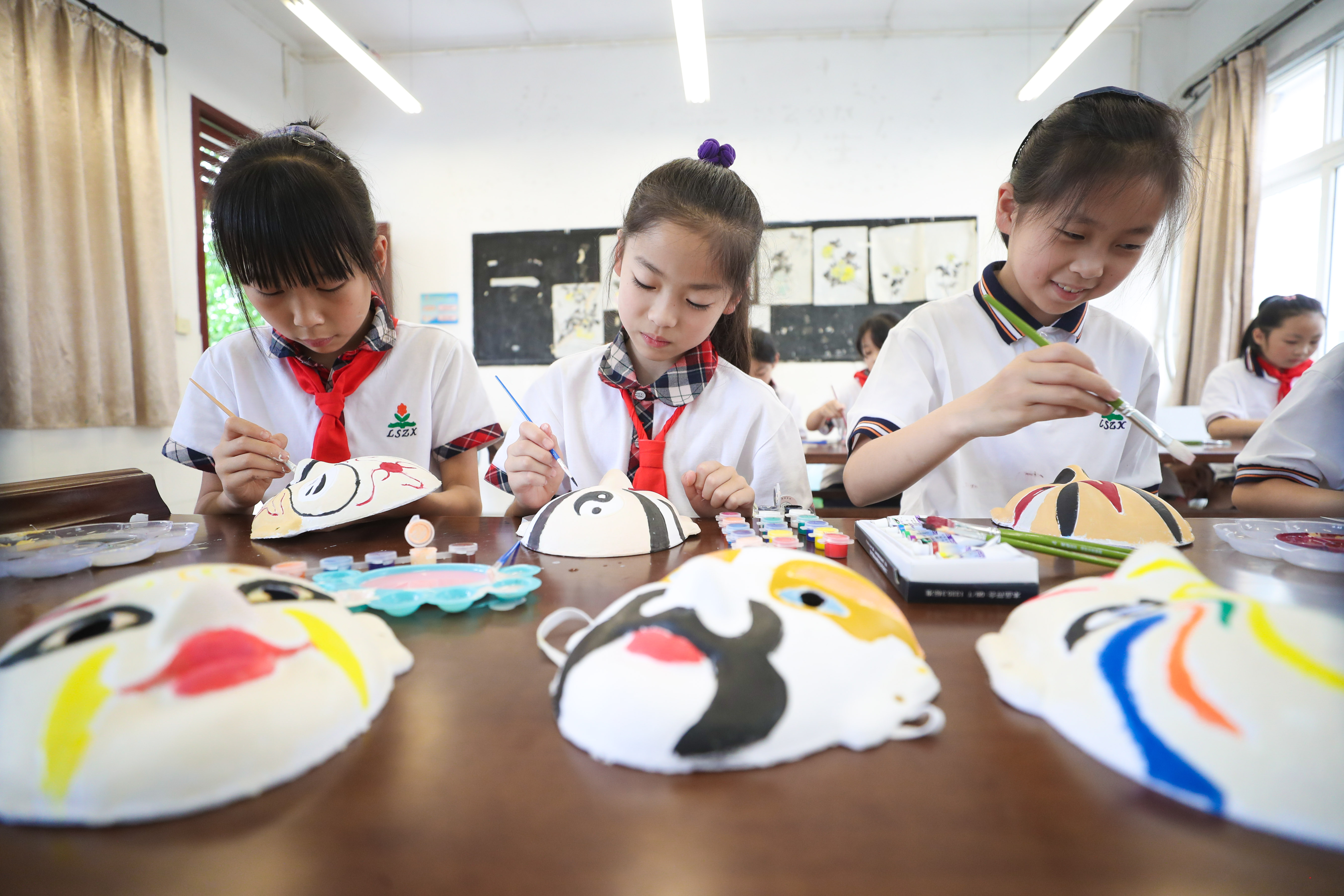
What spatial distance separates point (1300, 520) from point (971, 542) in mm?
510

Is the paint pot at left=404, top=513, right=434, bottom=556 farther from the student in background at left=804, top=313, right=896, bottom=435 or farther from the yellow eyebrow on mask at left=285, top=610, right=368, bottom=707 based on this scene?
the student in background at left=804, top=313, right=896, bottom=435

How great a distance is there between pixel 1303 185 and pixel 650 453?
357cm

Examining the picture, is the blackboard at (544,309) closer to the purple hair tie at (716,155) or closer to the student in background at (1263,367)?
the student in background at (1263,367)

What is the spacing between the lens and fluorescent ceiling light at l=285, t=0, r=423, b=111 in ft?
8.26

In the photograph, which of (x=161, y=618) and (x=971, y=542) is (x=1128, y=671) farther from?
(x=161, y=618)

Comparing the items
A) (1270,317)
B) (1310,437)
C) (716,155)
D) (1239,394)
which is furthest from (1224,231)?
(716,155)

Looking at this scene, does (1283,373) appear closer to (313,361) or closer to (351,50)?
(313,361)

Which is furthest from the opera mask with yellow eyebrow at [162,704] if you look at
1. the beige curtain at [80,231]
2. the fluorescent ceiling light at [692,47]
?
the fluorescent ceiling light at [692,47]

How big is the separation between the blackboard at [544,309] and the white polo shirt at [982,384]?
2.69 metres

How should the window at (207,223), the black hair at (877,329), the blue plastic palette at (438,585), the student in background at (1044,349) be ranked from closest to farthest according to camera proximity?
the blue plastic palette at (438,585), the student in background at (1044,349), the black hair at (877,329), the window at (207,223)

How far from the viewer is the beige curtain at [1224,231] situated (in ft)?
10.0

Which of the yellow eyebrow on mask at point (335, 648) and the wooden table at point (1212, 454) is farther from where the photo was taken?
the wooden table at point (1212, 454)

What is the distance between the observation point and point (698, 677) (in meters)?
0.29

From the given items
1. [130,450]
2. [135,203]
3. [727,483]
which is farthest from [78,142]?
[727,483]
